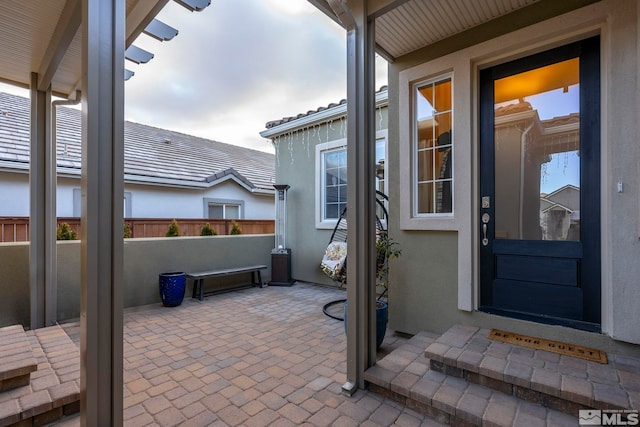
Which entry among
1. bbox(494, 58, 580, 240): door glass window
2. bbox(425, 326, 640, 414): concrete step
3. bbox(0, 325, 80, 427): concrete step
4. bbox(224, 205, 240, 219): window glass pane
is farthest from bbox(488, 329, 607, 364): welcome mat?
bbox(224, 205, 240, 219): window glass pane

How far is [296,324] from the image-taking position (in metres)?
3.57

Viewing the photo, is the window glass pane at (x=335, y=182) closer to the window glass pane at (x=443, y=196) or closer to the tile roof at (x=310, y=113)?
the tile roof at (x=310, y=113)

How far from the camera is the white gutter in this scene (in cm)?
470

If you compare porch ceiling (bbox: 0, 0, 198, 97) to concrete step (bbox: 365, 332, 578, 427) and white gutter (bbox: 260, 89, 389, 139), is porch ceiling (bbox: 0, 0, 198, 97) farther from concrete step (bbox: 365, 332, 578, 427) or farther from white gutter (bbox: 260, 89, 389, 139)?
concrete step (bbox: 365, 332, 578, 427)

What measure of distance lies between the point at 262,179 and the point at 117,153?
963 cm

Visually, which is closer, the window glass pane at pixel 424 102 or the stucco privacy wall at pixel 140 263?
the window glass pane at pixel 424 102

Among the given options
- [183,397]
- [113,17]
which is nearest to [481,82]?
[113,17]

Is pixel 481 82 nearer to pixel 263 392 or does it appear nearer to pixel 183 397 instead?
pixel 263 392

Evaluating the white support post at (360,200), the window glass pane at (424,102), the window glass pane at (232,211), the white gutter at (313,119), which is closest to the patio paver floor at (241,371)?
the white support post at (360,200)

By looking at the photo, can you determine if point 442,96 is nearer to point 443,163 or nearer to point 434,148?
point 434,148

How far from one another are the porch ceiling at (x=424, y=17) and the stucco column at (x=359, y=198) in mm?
248

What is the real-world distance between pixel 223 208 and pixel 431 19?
24.5 feet

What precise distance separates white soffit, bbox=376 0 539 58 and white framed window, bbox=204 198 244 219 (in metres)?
6.71

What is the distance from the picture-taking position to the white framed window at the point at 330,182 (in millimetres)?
5500
